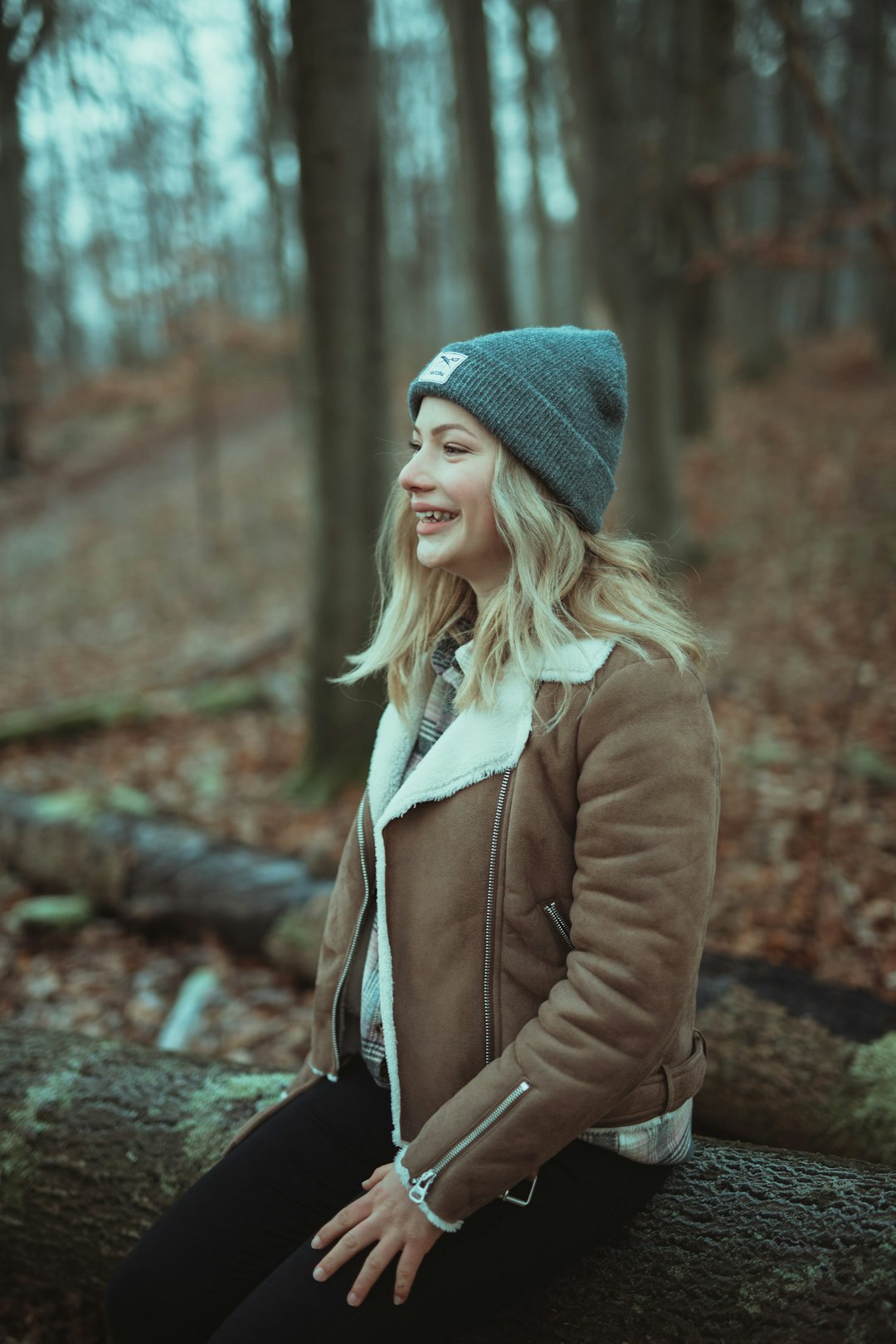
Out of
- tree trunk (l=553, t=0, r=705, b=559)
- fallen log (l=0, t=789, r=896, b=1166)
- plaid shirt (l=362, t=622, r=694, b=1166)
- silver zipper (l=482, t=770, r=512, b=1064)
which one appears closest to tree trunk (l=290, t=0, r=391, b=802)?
fallen log (l=0, t=789, r=896, b=1166)

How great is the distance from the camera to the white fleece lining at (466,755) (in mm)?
1688

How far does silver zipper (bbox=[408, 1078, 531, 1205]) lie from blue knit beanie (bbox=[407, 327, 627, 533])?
1.10 meters

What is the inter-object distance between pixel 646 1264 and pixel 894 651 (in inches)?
215

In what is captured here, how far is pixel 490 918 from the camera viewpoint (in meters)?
1.67

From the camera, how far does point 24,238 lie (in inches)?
794

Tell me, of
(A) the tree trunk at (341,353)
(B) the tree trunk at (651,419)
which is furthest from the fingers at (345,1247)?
(B) the tree trunk at (651,419)

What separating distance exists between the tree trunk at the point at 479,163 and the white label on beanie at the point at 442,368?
7.49 m

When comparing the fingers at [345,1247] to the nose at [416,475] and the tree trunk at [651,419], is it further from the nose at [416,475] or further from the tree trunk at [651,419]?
the tree trunk at [651,419]

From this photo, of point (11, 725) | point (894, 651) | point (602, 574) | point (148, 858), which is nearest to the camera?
point (602, 574)

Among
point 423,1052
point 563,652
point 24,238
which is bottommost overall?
point 423,1052

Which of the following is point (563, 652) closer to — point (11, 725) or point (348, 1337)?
point (348, 1337)

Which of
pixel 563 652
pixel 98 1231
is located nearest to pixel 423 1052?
pixel 563 652

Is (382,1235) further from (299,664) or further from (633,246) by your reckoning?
(633,246)

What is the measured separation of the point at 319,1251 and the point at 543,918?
2.47ft
